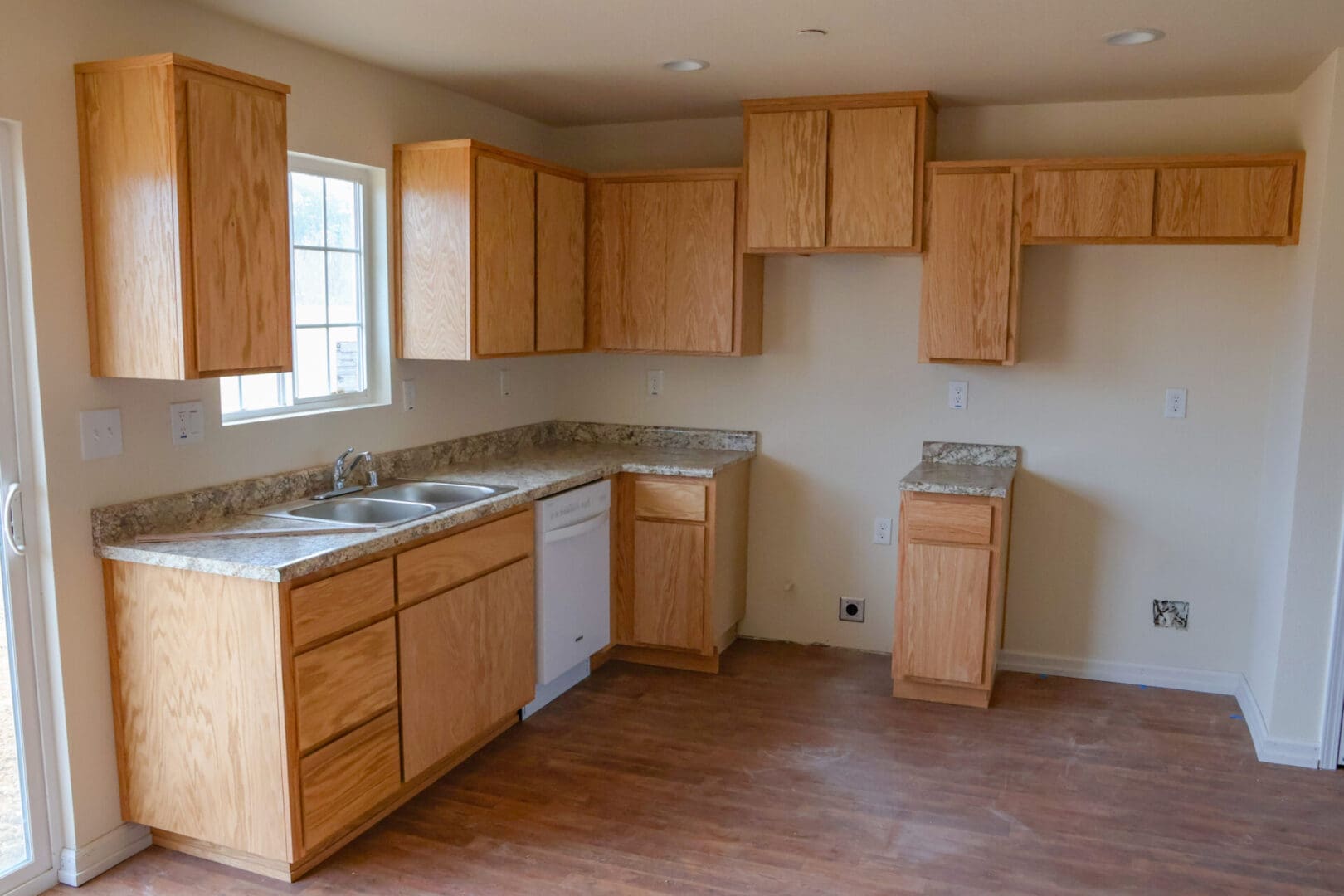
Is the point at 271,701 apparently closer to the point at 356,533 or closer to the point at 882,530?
the point at 356,533

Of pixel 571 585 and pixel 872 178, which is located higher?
pixel 872 178

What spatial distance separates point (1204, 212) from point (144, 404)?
351 centimetres

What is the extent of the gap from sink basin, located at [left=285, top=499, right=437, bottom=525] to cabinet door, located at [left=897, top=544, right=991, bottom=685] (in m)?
1.83

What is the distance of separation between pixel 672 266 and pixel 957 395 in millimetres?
1304

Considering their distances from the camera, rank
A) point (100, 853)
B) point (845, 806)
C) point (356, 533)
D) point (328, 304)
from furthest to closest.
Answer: point (328, 304), point (845, 806), point (356, 533), point (100, 853)

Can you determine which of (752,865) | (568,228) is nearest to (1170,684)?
(752,865)

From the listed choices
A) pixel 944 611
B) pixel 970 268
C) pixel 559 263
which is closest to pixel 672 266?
pixel 559 263

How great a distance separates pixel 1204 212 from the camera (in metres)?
3.64

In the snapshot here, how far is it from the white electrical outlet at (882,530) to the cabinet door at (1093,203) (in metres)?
1.34

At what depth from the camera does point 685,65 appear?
3453 mm

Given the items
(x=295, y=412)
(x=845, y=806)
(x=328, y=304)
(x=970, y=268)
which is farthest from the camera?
(x=970, y=268)

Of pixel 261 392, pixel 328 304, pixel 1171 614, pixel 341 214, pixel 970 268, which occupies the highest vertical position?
pixel 341 214

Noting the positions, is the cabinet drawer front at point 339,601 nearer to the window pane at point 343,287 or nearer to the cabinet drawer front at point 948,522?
the window pane at point 343,287

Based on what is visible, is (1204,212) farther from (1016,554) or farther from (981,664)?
(981,664)
